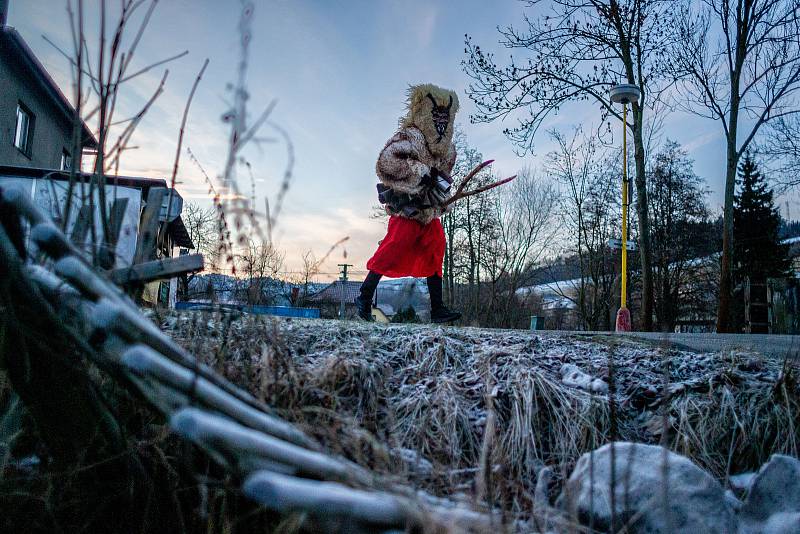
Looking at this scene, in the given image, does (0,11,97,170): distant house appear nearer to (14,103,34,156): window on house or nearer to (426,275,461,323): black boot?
(14,103,34,156): window on house

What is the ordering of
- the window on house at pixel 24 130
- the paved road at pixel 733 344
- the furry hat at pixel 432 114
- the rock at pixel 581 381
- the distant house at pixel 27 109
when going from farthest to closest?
1. the window on house at pixel 24 130
2. the distant house at pixel 27 109
3. the furry hat at pixel 432 114
4. the paved road at pixel 733 344
5. the rock at pixel 581 381

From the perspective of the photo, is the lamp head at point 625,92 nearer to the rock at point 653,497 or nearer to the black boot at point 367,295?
the black boot at point 367,295

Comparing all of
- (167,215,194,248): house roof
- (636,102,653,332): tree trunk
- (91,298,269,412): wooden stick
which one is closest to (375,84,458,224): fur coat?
(91,298,269,412): wooden stick

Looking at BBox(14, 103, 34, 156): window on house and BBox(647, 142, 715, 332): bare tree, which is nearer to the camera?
BBox(14, 103, 34, 156): window on house

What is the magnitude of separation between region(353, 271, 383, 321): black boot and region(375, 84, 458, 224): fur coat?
721mm

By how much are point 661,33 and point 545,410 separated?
15124 millimetres

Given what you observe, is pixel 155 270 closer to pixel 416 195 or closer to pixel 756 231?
pixel 416 195

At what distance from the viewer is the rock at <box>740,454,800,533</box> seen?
5.57 feet

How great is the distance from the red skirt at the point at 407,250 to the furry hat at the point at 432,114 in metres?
0.93

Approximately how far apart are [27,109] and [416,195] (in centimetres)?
1653

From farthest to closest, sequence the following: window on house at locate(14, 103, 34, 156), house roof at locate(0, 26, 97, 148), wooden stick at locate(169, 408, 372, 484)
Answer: window on house at locate(14, 103, 34, 156)
house roof at locate(0, 26, 97, 148)
wooden stick at locate(169, 408, 372, 484)

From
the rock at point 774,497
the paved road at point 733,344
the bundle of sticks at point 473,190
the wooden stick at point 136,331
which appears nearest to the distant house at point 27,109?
the bundle of sticks at point 473,190

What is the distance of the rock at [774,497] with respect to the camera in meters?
1.70

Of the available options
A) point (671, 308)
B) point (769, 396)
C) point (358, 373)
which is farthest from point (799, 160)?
point (358, 373)
